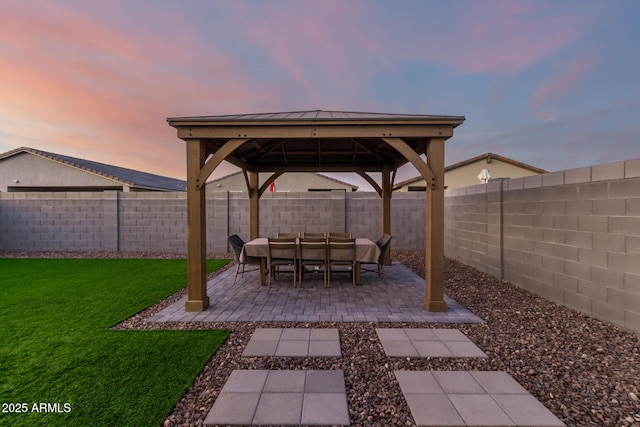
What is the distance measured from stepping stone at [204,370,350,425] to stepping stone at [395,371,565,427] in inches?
23.0

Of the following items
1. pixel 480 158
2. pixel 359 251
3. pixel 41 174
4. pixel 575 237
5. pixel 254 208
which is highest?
pixel 480 158

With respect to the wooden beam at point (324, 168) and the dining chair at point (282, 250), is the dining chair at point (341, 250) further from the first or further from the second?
the wooden beam at point (324, 168)

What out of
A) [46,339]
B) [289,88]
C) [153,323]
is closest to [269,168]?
[289,88]

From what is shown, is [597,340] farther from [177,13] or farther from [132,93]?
[132,93]

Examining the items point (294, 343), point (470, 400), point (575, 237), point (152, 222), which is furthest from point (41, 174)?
point (575, 237)

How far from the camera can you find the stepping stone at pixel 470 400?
191 centimetres

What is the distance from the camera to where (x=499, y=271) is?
5777mm

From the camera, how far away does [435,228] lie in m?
4.06

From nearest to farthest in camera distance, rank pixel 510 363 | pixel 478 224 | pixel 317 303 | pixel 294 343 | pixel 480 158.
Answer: pixel 510 363
pixel 294 343
pixel 317 303
pixel 478 224
pixel 480 158

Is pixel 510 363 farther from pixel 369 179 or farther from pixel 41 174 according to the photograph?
pixel 41 174

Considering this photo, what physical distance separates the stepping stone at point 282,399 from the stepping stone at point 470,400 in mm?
585

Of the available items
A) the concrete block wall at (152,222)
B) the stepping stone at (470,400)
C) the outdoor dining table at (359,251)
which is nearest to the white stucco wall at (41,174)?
the concrete block wall at (152,222)

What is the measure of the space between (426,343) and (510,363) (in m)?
0.79

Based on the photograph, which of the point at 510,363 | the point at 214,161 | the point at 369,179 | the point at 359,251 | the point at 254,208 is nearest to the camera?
the point at 510,363
